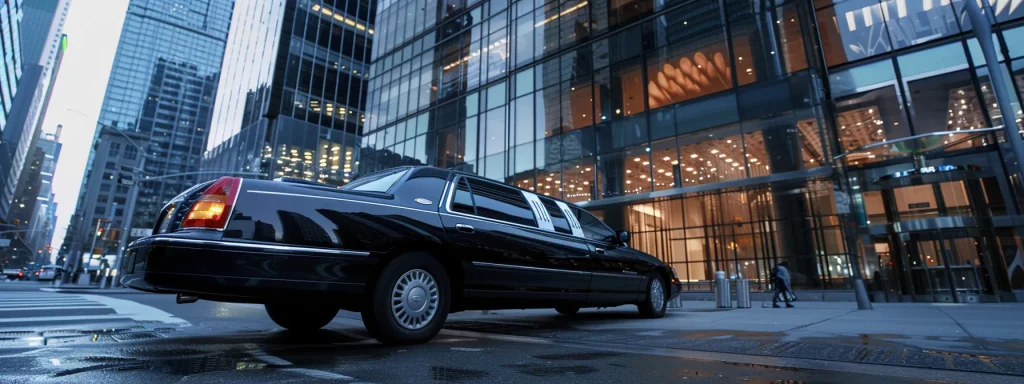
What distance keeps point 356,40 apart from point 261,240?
54170mm

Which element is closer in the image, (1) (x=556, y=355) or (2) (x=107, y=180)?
(1) (x=556, y=355)

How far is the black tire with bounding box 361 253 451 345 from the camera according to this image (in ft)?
11.2

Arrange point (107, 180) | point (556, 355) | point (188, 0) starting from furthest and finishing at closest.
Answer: point (188, 0)
point (107, 180)
point (556, 355)

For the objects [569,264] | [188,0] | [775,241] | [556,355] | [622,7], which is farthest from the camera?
[188,0]

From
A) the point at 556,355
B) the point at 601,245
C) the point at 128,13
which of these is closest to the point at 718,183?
the point at 601,245

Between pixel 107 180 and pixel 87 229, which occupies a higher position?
pixel 107 180

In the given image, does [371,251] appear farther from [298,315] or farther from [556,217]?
[556,217]

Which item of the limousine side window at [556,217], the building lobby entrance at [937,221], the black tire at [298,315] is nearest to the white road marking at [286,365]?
the black tire at [298,315]

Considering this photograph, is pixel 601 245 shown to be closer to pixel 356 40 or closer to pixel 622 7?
pixel 622 7

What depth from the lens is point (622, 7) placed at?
20266mm

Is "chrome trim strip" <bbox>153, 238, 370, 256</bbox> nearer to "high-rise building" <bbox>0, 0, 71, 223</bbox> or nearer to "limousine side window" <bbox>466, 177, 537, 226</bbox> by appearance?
"limousine side window" <bbox>466, 177, 537, 226</bbox>

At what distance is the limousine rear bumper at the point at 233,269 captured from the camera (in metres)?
2.78

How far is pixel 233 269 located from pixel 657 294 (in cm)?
569

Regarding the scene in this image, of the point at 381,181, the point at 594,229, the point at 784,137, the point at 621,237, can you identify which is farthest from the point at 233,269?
the point at 784,137
